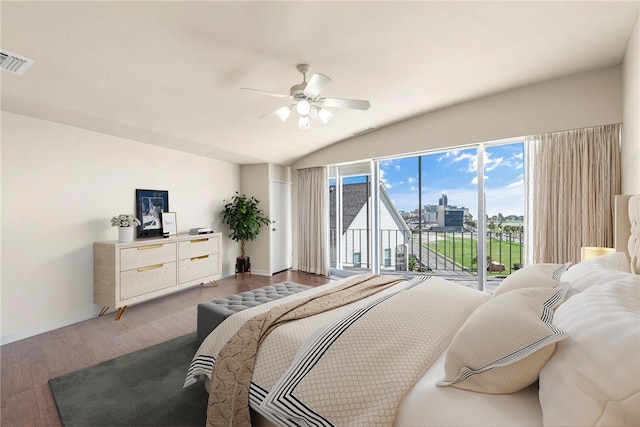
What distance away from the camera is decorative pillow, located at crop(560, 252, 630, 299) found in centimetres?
121

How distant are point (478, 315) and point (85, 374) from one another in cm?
271

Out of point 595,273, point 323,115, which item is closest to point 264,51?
point 323,115

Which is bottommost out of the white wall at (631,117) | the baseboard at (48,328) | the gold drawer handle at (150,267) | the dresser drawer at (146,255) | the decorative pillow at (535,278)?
the baseboard at (48,328)

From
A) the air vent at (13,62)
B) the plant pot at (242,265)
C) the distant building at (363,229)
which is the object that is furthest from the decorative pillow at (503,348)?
the plant pot at (242,265)

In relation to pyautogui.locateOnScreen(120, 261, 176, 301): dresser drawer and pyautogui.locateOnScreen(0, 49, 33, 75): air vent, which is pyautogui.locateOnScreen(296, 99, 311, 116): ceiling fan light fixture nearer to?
pyautogui.locateOnScreen(0, 49, 33, 75): air vent

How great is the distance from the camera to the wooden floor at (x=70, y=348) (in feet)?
5.86

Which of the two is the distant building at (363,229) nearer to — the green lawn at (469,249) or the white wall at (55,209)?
the green lawn at (469,249)

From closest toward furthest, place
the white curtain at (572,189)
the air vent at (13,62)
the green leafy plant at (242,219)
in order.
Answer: the air vent at (13,62) < the white curtain at (572,189) < the green leafy plant at (242,219)

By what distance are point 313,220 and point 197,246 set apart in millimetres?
2248

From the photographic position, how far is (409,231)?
18.1ft

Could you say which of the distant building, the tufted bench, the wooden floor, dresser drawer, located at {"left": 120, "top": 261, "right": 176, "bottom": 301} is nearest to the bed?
the tufted bench

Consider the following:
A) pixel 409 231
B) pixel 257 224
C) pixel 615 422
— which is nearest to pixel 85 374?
pixel 615 422

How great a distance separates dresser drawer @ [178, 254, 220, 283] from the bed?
8.36 ft

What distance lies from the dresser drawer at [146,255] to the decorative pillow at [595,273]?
12.9 ft
